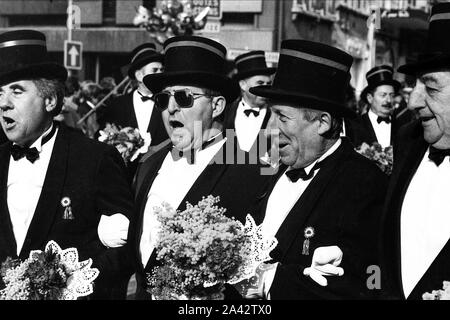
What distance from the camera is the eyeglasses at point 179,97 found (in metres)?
5.63

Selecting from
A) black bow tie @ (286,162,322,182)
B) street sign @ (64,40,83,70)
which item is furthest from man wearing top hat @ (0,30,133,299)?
street sign @ (64,40,83,70)

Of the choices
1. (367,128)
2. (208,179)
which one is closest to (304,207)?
(208,179)

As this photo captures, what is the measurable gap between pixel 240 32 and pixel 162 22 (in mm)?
14833

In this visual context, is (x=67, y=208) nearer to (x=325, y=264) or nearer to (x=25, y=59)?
(x=25, y=59)

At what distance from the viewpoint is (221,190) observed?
535cm

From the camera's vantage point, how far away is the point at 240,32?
34.7 metres

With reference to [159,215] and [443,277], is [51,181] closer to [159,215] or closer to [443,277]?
[159,215]

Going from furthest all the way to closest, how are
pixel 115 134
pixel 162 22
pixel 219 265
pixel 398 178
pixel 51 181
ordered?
pixel 162 22
pixel 115 134
pixel 51 181
pixel 398 178
pixel 219 265

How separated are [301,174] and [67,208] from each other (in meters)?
1.44

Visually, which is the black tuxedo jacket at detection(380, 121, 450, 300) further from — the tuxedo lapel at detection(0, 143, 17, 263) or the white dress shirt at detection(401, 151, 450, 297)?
the tuxedo lapel at detection(0, 143, 17, 263)

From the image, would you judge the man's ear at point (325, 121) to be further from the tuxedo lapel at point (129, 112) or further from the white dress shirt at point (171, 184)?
the tuxedo lapel at point (129, 112)

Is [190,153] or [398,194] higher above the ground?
[398,194]

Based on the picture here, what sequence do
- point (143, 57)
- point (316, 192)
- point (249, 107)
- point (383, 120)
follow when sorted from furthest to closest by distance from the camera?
point (383, 120), point (249, 107), point (143, 57), point (316, 192)
